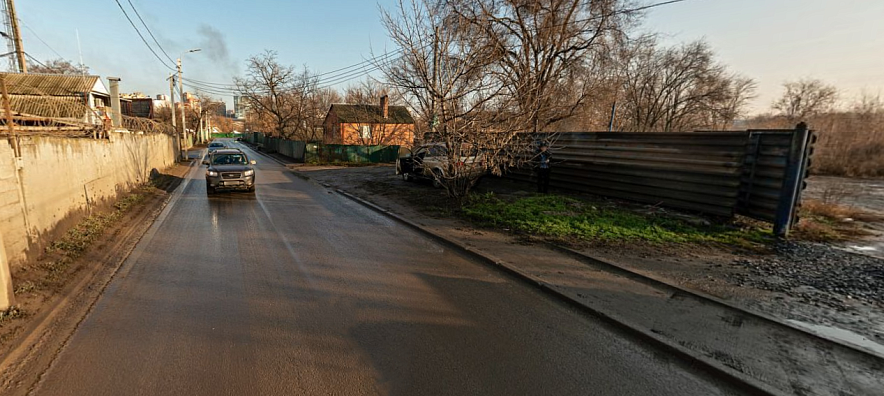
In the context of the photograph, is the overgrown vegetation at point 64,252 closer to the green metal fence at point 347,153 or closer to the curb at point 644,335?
the curb at point 644,335

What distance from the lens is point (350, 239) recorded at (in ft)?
24.0

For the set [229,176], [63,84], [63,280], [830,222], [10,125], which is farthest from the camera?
[63,84]

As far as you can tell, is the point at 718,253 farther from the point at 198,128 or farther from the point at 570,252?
the point at 198,128

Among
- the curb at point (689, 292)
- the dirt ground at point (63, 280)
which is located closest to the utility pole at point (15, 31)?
the dirt ground at point (63, 280)

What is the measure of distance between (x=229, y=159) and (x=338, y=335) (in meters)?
12.4

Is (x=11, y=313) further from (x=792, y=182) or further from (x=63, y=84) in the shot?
(x=63, y=84)

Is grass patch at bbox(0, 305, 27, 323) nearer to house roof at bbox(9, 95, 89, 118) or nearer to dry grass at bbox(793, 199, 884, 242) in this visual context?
house roof at bbox(9, 95, 89, 118)

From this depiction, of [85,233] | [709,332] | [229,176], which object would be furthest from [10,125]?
[709,332]

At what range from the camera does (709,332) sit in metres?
3.70

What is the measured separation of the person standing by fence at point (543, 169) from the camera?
11.4m

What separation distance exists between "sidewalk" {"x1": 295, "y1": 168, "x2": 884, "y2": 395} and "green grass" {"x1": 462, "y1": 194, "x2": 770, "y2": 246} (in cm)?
152

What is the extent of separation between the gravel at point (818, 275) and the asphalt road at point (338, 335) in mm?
2716

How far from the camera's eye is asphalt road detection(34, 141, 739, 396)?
2.95m

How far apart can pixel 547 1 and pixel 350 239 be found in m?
17.7
